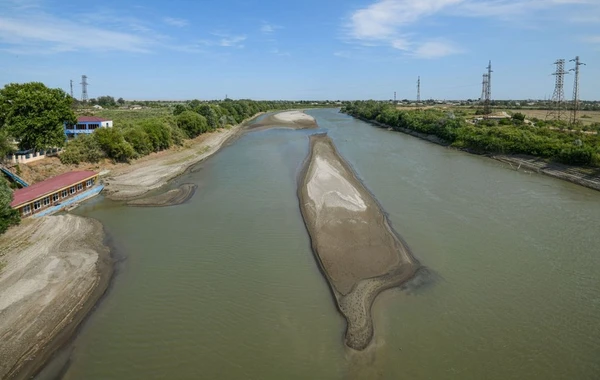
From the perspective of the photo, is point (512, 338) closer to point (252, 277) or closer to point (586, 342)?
point (586, 342)

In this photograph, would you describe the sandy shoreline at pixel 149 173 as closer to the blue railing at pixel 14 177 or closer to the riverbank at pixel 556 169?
the blue railing at pixel 14 177

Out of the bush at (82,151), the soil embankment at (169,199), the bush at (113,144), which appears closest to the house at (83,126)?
the bush at (113,144)

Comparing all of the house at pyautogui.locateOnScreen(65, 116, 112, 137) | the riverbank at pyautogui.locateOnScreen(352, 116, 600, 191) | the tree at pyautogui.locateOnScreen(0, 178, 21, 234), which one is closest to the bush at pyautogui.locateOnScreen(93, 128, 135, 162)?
the house at pyautogui.locateOnScreen(65, 116, 112, 137)

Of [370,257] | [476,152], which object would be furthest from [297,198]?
[476,152]

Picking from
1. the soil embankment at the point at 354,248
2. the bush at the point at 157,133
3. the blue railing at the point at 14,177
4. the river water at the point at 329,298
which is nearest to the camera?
the river water at the point at 329,298

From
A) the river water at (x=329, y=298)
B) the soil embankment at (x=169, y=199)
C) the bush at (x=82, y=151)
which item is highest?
the bush at (x=82, y=151)

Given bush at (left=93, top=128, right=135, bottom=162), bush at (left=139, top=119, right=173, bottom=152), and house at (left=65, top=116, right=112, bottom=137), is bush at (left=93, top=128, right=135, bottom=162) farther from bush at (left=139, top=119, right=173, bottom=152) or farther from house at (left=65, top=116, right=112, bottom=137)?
house at (left=65, top=116, right=112, bottom=137)

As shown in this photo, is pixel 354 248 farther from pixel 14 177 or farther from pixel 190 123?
pixel 190 123
